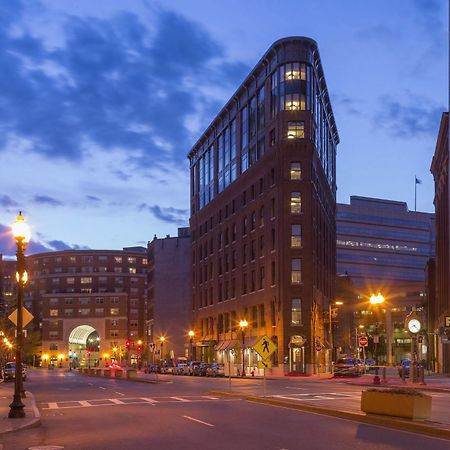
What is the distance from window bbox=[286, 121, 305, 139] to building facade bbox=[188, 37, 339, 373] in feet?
0.38

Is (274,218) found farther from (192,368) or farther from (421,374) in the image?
(421,374)

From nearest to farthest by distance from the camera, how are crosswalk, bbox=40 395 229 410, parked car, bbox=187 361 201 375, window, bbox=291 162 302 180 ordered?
crosswalk, bbox=40 395 229 410 → parked car, bbox=187 361 201 375 → window, bbox=291 162 302 180

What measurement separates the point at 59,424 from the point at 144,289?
554 ft

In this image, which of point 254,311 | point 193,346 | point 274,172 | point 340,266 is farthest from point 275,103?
point 340,266

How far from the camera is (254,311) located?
89.6 meters

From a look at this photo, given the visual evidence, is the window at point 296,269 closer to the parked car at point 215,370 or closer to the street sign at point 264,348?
the parked car at point 215,370

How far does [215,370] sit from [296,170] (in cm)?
2437

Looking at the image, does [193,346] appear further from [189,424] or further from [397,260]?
[189,424]

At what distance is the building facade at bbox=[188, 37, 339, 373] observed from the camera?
8138cm

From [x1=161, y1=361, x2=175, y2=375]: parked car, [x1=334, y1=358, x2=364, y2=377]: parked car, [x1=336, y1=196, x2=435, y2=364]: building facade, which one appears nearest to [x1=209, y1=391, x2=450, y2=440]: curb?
[x1=334, y1=358, x2=364, y2=377]: parked car

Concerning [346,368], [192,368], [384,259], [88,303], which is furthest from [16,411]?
[88,303]

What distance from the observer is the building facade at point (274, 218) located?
81.4 m

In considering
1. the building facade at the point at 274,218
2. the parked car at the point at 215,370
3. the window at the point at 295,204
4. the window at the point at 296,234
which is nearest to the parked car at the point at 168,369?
the building facade at the point at 274,218

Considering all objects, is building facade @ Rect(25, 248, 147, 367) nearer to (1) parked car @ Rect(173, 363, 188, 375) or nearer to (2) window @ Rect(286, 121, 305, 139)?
(1) parked car @ Rect(173, 363, 188, 375)
